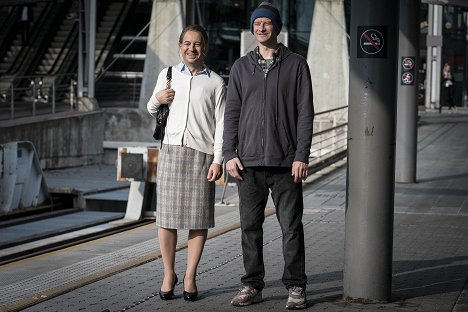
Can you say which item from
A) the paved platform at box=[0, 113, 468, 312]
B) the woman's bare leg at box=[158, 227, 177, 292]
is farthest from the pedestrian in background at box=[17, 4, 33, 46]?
the woman's bare leg at box=[158, 227, 177, 292]

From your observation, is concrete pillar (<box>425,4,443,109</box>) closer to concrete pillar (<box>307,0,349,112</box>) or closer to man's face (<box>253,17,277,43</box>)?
concrete pillar (<box>307,0,349,112</box>)

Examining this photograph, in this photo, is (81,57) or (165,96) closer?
(165,96)

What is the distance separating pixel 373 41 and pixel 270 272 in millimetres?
2453

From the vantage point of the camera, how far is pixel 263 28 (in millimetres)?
7332

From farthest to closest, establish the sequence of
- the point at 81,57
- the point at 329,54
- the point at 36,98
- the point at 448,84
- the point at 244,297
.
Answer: the point at 448,84 → the point at 329,54 → the point at 81,57 → the point at 36,98 → the point at 244,297

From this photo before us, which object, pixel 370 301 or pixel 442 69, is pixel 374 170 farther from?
pixel 442 69

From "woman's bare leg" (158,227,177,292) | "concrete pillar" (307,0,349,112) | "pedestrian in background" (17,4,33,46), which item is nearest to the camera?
"woman's bare leg" (158,227,177,292)

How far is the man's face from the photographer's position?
7324 millimetres

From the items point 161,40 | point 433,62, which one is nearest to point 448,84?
point 433,62

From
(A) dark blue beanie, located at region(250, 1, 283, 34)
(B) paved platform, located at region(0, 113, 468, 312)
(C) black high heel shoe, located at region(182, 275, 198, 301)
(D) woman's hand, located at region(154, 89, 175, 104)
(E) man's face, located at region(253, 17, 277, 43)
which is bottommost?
(B) paved platform, located at region(0, 113, 468, 312)

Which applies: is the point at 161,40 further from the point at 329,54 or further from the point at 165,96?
the point at 165,96

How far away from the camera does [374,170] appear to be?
7500 millimetres

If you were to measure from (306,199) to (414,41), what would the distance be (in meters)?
3.56

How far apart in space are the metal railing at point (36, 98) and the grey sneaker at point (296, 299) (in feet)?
67.7
